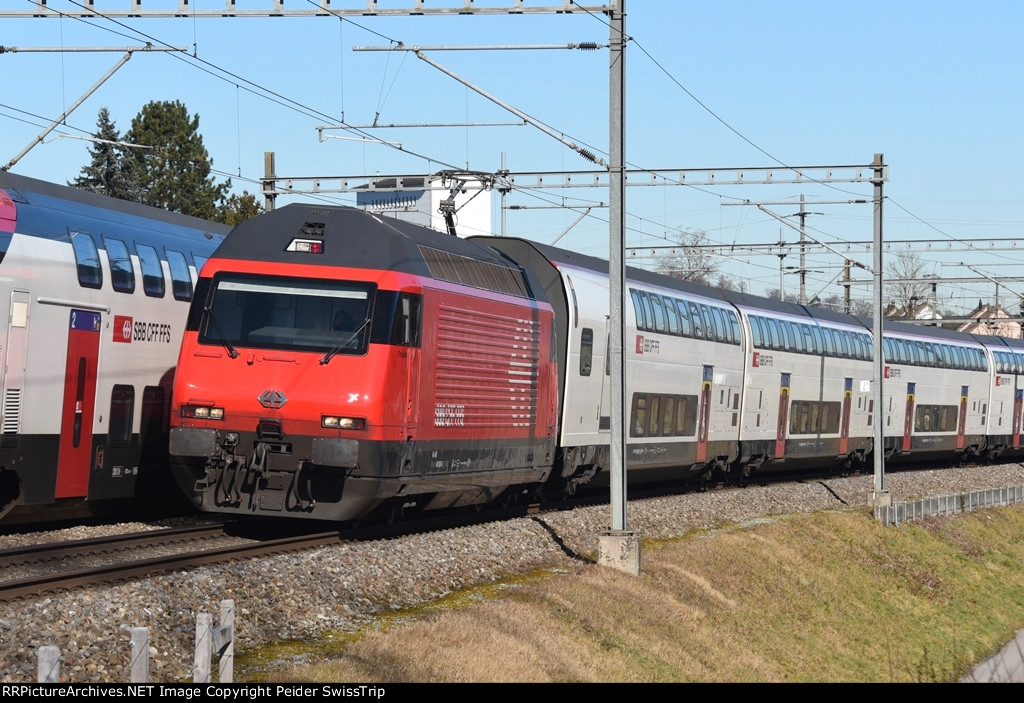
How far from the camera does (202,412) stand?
1648 cm

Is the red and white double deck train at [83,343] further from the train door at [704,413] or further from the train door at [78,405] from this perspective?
the train door at [704,413]

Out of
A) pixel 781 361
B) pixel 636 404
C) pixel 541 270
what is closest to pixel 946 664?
pixel 636 404

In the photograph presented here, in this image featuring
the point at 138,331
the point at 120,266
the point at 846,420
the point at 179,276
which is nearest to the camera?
the point at 120,266

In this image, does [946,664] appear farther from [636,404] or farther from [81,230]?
[81,230]

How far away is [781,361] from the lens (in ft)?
112

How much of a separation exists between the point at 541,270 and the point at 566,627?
376 inches

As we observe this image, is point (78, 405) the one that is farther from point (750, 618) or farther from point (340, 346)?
point (750, 618)

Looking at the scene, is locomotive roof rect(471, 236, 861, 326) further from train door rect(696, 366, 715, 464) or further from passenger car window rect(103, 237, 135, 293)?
passenger car window rect(103, 237, 135, 293)

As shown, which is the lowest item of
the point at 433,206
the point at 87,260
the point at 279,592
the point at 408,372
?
the point at 279,592

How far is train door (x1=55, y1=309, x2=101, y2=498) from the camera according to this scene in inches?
667

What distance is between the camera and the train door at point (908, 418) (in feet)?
142

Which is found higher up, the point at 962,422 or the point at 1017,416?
the point at 1017,416

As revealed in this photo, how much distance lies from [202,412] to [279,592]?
3973 mm

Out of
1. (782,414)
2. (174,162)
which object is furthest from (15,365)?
(174,162)
